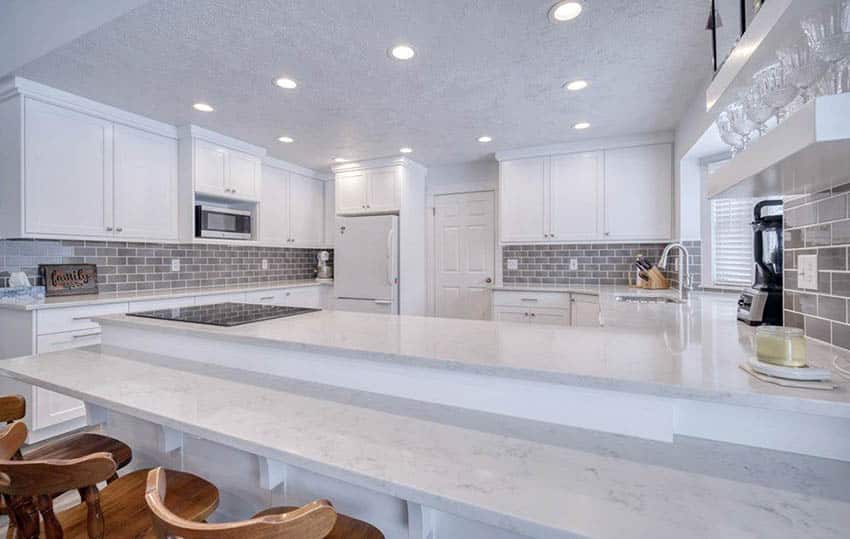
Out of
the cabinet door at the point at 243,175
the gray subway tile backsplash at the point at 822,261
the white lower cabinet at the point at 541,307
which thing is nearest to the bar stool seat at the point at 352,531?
the gray subway tile backsplash at the point at 822,261

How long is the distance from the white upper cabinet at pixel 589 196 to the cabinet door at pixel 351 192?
1520 mm

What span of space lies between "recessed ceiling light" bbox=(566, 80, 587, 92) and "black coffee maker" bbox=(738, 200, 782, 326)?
52.4 inches

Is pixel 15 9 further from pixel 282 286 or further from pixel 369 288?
pixel 369 288

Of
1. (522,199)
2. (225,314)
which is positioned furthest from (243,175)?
(522,199)

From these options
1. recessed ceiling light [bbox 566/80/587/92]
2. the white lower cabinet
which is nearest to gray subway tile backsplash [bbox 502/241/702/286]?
the white lower cabinet

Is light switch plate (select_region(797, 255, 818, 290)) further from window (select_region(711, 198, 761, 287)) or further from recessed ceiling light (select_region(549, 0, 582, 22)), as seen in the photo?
window (select_region(711, 198, 761, 287))

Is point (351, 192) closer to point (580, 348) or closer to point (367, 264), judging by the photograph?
point (367, 264)

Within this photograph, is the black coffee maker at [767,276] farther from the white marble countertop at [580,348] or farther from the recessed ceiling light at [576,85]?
the recessed ceiling light at [576,85]

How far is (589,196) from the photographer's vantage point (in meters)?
3.66

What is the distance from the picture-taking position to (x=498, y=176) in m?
4.31

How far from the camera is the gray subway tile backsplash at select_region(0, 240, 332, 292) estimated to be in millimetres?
2791

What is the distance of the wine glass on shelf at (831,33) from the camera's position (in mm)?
721

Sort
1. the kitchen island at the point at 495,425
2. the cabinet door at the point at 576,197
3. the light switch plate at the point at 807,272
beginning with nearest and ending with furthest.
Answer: the kitchen island at the point at 495,425 < the light switch plate at the point at 807,272 < the cabinet door at the point at 576,197

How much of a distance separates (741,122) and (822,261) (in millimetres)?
475
